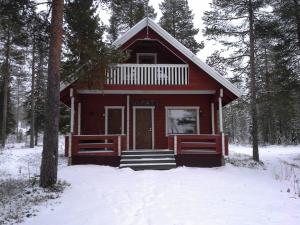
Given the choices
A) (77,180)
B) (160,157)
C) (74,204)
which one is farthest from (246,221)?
(160,157)

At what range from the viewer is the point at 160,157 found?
13.9 m

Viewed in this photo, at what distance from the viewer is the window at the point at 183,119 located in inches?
655

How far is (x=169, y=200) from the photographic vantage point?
25.4 ft

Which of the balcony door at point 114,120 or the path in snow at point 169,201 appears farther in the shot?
the balcony door at point 114,120

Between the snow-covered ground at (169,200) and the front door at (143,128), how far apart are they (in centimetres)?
405

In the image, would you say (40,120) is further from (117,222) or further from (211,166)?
(117,222)

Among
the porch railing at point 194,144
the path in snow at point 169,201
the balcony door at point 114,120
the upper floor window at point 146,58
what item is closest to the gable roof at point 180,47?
the upper floor window at point 146,58

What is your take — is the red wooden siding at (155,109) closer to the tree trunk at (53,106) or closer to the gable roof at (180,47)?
the gable roof at (180,47)

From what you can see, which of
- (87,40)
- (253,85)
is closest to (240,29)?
(253,85)

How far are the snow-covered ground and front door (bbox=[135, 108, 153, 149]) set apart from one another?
4.05 m

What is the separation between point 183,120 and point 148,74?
Result: 10.7 ft

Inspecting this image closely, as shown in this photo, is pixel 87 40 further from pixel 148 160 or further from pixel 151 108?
pixel 151 108

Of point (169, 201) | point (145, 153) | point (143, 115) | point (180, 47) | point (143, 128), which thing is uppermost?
point (180, 47)

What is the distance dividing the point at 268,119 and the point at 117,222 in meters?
34.8
